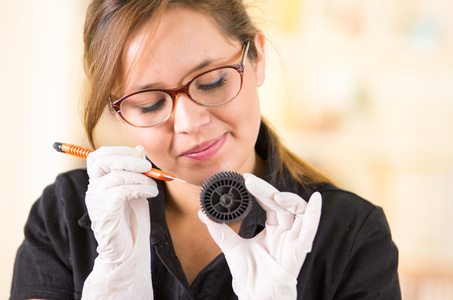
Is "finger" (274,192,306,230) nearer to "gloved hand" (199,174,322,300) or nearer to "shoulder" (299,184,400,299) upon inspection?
"gloved hand" (199,174,322,300)

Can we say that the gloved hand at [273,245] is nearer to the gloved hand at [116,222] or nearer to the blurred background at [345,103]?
the gloved hand at [116,222]

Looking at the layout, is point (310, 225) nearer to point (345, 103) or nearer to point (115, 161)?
point (115, 161)

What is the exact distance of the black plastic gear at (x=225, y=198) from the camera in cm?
105

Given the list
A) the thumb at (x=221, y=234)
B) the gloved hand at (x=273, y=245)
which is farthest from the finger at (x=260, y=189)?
the thumb at (x=221, y=234)

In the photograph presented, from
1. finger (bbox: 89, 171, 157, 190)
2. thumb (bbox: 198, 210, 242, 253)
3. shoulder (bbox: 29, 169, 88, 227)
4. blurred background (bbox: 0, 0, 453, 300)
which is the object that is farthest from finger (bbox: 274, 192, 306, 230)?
blurred background (bbox: 0, 0, 453, 300)

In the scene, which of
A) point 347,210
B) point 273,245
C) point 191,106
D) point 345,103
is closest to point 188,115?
point 191,106

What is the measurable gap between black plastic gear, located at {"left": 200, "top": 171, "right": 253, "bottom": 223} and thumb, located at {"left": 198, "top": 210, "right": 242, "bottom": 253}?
0.09 feet

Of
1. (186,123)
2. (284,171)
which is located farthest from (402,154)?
(186,123)

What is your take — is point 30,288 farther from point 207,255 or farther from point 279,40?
point 279,40

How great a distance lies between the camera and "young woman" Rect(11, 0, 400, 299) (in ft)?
3.61

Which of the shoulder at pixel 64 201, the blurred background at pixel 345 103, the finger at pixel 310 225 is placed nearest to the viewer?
the finger at pixel 310 225

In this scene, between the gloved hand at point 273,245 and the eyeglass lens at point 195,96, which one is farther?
the eyeglass lens at point 195,96

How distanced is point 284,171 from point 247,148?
0.63 feet

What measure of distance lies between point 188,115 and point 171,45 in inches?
6.3
